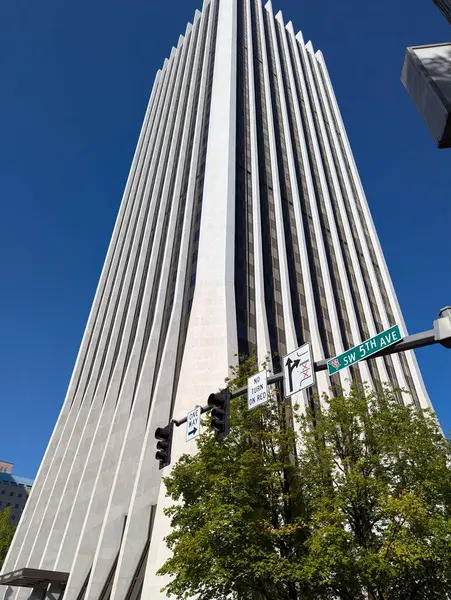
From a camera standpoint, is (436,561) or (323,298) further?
(323,298)

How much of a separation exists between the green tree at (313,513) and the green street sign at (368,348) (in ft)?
29.7

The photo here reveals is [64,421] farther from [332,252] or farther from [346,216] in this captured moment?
[346,216]

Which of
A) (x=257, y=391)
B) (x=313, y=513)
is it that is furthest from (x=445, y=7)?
(x=313, y=513)

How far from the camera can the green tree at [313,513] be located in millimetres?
14656

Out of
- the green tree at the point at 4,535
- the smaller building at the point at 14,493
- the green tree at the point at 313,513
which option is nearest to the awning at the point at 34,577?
the green tree at the point at 313,513

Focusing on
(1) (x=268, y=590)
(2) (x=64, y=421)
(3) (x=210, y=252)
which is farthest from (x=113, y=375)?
(1) (x=268, y=590)

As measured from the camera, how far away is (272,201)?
141 feet

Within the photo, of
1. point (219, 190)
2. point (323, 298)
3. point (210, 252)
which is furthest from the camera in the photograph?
point (323, 298)

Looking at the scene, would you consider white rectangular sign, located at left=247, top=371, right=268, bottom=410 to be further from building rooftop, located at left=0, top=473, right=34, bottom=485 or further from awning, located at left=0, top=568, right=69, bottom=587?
building rooftop, located at left=0, top=473, right=34, bottom=485

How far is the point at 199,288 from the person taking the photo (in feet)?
105

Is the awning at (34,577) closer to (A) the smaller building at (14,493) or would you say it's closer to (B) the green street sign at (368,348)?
(B) the green street sign at (368,348)

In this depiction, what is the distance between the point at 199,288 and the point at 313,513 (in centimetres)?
1853

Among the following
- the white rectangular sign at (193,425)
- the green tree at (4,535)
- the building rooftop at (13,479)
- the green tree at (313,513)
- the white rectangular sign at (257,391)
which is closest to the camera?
the white rectangular sign at (257,391)

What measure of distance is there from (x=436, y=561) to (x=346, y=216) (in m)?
42.8
